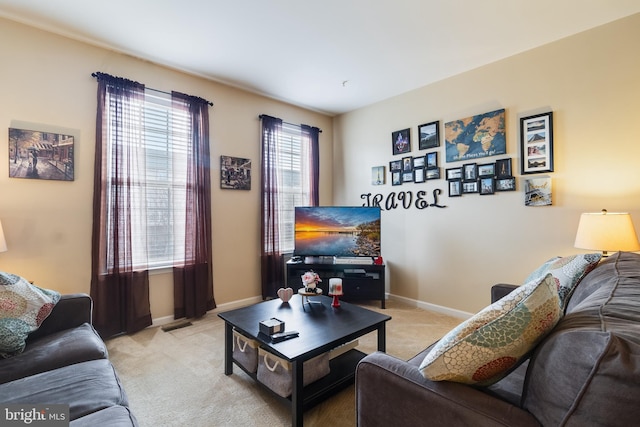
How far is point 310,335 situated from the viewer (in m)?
1.77

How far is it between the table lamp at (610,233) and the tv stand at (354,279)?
1.91 m

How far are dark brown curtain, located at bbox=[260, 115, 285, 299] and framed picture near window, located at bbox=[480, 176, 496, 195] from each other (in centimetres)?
241

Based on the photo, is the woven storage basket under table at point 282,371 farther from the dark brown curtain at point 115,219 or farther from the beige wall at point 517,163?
the beige wall at point 517,163

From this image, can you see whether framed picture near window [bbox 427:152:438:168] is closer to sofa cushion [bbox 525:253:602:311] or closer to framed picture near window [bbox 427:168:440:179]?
framed picture near window [bbox 427:168:440:179]

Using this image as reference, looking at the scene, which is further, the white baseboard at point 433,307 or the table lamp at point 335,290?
the white baseboard at point 433,307

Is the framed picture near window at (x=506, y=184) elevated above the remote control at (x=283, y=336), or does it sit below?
above

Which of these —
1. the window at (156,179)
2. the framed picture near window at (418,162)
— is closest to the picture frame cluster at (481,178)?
the framed picture near window at (418,162)

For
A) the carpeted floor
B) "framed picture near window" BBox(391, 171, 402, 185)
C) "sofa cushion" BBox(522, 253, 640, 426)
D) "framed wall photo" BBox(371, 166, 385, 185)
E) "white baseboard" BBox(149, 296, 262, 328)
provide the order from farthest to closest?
1. "framed wall photo" BBox(371, 166, 385, 185)
2. "framed picture near window" BBox(391, 171, 402, 185)
3. "white baseboard" BBox(149, 296, 262, 328)
4. the carpeted floor
5. "sofa cushion" BBox(522, 253, 640, 426)

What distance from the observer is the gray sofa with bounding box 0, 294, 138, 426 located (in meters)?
1.12

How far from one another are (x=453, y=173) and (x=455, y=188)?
0.56ft

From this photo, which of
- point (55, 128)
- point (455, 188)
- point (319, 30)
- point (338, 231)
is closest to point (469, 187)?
point (455, 188)

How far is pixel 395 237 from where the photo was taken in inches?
153

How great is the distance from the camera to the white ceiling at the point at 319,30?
220 cm

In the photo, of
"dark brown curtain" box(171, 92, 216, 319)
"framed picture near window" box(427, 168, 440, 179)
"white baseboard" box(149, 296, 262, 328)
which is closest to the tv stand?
"white baseboard" box(149, 296, 262, 328)
